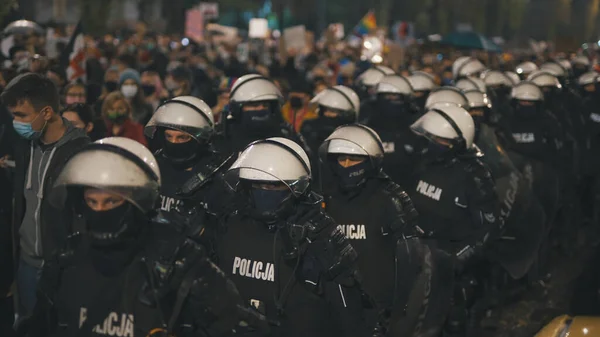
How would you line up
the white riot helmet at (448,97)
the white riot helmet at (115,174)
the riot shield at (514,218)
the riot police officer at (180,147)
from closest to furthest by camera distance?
the white riot helmet at (115,174) < the riot police officer at (180,147) < the riot shield at (514,218) < the white riot helmet at (448,97)

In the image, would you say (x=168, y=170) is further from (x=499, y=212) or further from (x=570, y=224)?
(x=570, y=224)

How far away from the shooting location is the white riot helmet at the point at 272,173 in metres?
4.96

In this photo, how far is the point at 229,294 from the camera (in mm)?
4043

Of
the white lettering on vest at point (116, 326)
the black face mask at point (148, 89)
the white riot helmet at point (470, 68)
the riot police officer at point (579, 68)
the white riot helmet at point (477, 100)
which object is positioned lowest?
the riot police officer at point (579, 68)

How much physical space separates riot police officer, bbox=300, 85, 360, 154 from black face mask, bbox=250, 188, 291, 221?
442 centimetres

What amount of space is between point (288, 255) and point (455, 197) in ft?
10.2

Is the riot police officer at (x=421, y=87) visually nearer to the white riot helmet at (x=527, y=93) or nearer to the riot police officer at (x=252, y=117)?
the white riot helmet at (x=527, y=93)

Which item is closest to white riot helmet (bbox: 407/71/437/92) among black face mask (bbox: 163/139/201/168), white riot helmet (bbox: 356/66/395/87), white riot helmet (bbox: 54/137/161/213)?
white riot helmet (bbox: 356/66/395/87)

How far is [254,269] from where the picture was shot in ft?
16.4

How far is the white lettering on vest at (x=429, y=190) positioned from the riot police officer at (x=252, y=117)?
47.2 inches

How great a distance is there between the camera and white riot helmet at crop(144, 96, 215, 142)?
6.70 meters

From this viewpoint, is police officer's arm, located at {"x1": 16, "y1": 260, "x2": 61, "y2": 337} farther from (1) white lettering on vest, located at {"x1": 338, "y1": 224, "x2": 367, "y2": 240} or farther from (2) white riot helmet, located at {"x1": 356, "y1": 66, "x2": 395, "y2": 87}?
(2) white riot helmet, located at {"x1": 356, "y1": 66, "x2": 395, "y2": 87}

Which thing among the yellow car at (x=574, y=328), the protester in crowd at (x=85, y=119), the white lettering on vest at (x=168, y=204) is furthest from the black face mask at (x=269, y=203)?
the protester in crowd at (x=85, y=119)

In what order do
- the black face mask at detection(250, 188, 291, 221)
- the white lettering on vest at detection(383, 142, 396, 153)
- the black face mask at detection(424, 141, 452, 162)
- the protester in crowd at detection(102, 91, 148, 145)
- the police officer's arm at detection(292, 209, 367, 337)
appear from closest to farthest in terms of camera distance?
the police officer's arm at detection(292, 209, 367, 337), the black face mask at detection(250, 188, 291, 221), the black face mask at detection(424, 141, 452, 162), the protester in crowd at detection(102, 91, 148, 145), the white lettering on vest at detection(383, 142, 396, 153)
